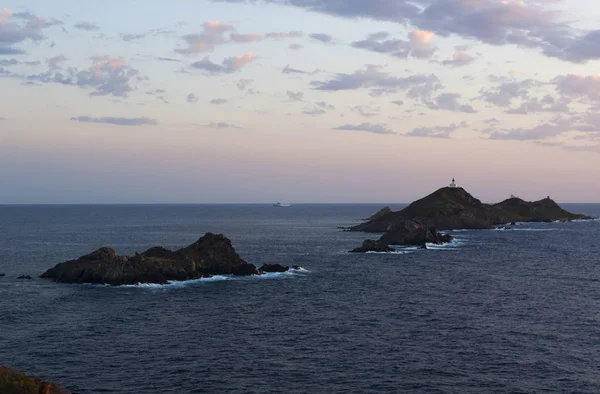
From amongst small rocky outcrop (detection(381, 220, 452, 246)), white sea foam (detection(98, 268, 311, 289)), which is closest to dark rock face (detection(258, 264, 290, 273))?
white sea foam (detection(98, 268, 311, 289))

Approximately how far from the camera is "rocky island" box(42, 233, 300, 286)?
92.2m

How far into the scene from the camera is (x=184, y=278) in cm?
9600

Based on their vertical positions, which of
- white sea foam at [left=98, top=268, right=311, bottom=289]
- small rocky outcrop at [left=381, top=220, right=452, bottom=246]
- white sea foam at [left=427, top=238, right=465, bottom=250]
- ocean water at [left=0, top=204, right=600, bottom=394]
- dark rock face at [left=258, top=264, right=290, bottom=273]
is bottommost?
ocean water at [left=0, top=204, right=600, bottom=394]

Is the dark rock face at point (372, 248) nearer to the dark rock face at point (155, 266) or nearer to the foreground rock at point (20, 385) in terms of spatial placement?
the dark rock face at point (155, 266)

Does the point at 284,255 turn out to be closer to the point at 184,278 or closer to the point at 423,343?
the point at 184,278

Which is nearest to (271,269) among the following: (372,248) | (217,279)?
(217,279)

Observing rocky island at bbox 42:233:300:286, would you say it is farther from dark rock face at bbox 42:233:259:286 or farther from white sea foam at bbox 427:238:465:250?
white sea foam at bbox 427:238:465:250

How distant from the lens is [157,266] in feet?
312

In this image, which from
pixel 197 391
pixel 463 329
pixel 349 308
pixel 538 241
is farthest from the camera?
pixel 538 241

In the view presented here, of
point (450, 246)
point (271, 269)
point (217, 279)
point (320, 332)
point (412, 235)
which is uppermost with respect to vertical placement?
point (412, 235)

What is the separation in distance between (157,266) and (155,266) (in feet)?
1.02

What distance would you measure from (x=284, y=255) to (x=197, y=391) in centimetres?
9035

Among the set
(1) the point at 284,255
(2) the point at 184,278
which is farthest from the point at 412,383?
(1) the point at 284,255

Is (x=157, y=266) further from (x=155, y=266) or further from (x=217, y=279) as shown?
(x=217, y=279)
